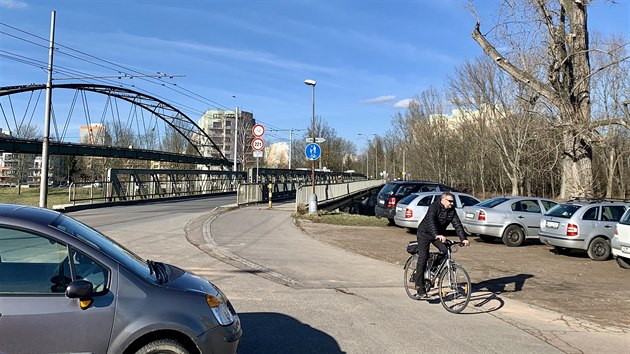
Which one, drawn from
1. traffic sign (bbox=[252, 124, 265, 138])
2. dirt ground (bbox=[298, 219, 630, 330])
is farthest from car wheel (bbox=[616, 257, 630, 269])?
traffic sign (bbox=[252, 124, 265, 138])

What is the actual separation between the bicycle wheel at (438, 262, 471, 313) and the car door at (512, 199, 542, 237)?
9461 mm

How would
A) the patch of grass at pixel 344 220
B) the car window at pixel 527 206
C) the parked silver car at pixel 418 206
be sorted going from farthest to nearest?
1. the patch of grass at pixel 344 220
2. the parked silver car at pixel 418 206
3. the car window at pixel 527 206

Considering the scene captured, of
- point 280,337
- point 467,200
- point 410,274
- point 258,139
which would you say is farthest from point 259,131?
point 280,337

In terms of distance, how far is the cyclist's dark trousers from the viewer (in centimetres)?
762

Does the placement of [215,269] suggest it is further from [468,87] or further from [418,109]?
[418,109]

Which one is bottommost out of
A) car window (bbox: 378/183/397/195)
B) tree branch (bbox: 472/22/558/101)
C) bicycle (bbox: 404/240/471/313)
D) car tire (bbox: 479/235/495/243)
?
car tire (bbox: 479/235/495/243)

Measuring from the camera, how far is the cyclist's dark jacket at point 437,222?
7633 mm

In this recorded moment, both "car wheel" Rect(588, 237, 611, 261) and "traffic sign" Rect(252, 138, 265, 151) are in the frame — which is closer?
"car wheel" Rect(588, 237, 611, 261)

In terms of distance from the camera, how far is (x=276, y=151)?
127438mm

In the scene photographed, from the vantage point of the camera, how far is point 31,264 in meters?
3.65

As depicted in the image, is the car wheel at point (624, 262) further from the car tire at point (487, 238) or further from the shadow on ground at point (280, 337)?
the shadow on ground at point (280, 337)

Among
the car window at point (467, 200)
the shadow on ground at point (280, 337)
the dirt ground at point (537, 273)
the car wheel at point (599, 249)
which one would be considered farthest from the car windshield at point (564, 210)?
the shadow on ground at point (280, 337)

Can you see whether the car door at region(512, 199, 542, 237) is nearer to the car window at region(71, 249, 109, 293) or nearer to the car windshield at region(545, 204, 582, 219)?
the car windshield at region(545, 204, 582, 219)

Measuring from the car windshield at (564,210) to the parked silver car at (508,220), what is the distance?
1.65 metres
